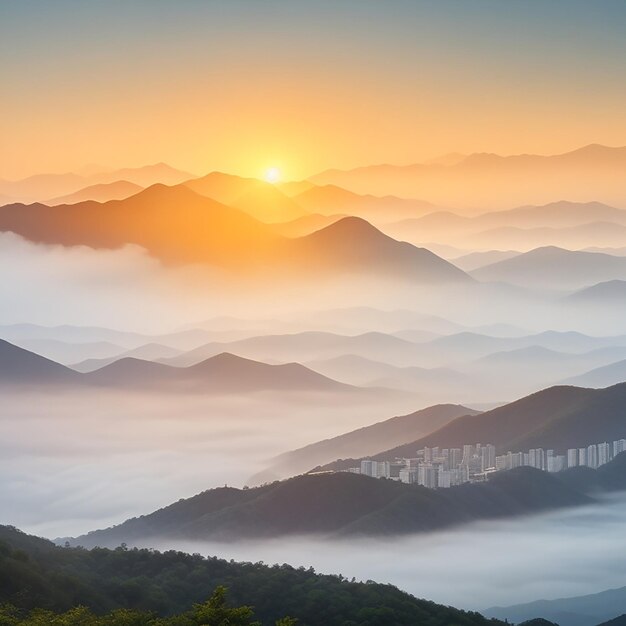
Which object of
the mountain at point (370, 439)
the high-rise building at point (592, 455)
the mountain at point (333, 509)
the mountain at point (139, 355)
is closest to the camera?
the mountain at point (333, 509)

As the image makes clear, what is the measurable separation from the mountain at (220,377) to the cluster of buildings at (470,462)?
7551 cm

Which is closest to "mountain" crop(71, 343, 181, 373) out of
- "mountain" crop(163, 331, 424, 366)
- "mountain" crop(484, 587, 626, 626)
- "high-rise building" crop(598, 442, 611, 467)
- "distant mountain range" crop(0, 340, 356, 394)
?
"mountain" crop(163, 331, 424, 366)

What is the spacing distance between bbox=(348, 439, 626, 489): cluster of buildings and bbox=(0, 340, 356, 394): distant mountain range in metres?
75.7

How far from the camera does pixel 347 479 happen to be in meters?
67.5

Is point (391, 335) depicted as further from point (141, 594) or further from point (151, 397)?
point (141, 594)

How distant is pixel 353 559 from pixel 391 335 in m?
133

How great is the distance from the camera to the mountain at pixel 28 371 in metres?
154

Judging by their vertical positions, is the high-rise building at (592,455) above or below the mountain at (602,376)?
below

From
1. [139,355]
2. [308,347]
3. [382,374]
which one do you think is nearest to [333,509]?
[382,374]

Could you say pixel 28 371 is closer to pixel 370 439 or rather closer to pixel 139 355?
pixel 139 355

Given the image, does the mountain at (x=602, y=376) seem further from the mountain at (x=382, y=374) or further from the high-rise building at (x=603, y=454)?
the high-rise building at (x=603, y=454)

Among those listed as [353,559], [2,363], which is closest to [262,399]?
[2,363]

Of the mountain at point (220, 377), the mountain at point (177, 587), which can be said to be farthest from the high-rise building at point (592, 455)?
the mountain at point (220, 377)

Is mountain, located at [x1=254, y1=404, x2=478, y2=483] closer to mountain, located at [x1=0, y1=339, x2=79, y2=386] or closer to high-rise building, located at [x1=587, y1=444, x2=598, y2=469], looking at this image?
high-rise building, located at [x1=587, y1=444, x2=598, y2=469]
